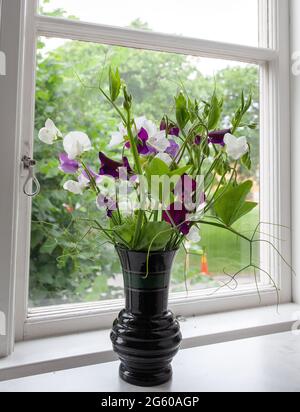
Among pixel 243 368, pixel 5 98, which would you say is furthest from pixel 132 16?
pixel 243 368

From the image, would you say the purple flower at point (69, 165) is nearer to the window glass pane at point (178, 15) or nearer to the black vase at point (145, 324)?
the black vase at point (145, 324)

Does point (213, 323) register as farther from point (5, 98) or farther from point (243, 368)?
point (5, 98)

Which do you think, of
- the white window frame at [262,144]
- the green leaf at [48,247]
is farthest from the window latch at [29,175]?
the green leaf at [48,247]

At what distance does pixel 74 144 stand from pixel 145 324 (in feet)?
1.30

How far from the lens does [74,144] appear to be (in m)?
0.78

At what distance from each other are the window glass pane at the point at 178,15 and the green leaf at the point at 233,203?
0.68m

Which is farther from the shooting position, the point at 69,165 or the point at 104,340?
the point at 104,340

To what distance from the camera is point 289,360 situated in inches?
37.3

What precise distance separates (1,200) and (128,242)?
12.8 inches

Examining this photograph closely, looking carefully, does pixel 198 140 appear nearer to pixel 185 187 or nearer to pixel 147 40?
pixel 185 187

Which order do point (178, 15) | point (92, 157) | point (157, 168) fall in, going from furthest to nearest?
point (178, 15) < point (92, 157) < point (157, 168)

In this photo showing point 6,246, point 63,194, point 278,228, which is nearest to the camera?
point 6,246

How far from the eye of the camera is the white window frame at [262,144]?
97 cm

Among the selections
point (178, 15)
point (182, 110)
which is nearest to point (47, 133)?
point (182, 110)
